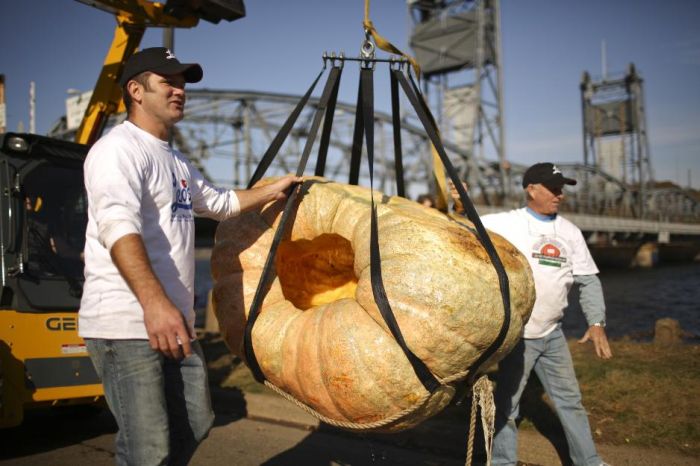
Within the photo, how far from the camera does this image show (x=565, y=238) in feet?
13.2

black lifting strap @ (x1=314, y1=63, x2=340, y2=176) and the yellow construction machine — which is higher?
black lifting strap @ (x1=314, y1=63, x2=340, y2=176)

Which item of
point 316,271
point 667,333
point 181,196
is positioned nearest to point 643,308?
point 667,333

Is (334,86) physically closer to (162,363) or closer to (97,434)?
(162,363)

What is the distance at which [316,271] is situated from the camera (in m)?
3.74

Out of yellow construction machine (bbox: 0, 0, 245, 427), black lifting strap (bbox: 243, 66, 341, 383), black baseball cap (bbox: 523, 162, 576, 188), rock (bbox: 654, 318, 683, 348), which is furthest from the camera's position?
rock (bbox: 654, 318, 683, 348)

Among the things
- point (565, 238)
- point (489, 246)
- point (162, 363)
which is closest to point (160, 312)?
point (162, 363)

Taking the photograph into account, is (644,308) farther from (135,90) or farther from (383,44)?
(135,90)

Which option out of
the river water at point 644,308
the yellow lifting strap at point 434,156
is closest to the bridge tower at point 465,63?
the river water at point 644,308

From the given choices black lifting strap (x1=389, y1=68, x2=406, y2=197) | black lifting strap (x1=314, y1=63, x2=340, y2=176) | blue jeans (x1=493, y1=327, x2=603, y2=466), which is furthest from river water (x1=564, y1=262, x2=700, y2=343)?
black lifting strap (x1=314, y1=63, x2=340, y2=176)

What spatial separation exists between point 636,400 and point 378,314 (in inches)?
141

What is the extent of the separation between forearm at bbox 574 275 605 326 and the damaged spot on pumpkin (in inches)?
66.0

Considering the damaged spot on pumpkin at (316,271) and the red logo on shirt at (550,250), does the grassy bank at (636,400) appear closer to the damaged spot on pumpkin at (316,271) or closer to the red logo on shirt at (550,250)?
the red logo on shirt at (550,250)

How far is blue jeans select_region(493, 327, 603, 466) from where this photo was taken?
370 centimetres

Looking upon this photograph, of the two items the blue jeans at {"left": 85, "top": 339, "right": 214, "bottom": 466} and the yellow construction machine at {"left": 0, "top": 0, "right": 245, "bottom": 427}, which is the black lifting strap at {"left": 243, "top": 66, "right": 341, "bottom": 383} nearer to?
the blue jeans at {"left": 85, "top": 339, "right": 214, "bottom": 466}
